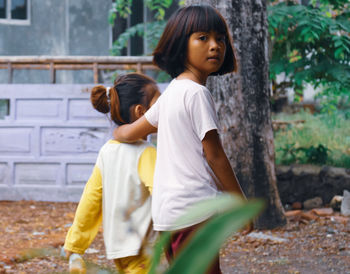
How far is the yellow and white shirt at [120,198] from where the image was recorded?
236 cm

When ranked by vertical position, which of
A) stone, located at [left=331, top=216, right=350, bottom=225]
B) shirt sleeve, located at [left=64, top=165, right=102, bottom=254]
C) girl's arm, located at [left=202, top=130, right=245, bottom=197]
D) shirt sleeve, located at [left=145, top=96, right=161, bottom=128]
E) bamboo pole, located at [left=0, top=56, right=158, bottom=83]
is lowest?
stone, located at [left=331, top=216, right=350, bottom=225]

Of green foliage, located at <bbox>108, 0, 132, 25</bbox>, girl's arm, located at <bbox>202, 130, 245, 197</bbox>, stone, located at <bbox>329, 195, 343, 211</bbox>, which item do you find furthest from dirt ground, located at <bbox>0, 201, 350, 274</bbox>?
green foliage, located at <bbox>108, 0, 132, 25</bbox>

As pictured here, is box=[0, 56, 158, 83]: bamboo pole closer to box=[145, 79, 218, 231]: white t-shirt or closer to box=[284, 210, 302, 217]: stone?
box=[284, 210, 302, 217]: stone

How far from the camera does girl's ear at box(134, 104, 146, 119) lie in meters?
2.46

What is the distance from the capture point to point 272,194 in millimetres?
Result: 5000

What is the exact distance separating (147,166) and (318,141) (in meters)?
5.29

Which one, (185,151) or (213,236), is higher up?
(213,236)

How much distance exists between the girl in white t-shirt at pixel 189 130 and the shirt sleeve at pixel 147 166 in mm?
187

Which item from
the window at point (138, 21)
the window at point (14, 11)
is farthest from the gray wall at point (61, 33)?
the window at point (138, 21)

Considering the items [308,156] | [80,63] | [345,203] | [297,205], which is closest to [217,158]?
[345,203]

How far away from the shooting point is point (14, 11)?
11.0m

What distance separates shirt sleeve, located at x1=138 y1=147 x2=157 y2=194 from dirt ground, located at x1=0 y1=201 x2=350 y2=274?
1.32 m

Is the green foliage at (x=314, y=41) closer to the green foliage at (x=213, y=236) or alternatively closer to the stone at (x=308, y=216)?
the stone at (x=308, y=216)

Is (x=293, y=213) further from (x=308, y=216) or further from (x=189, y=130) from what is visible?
(x=189, y=130)
